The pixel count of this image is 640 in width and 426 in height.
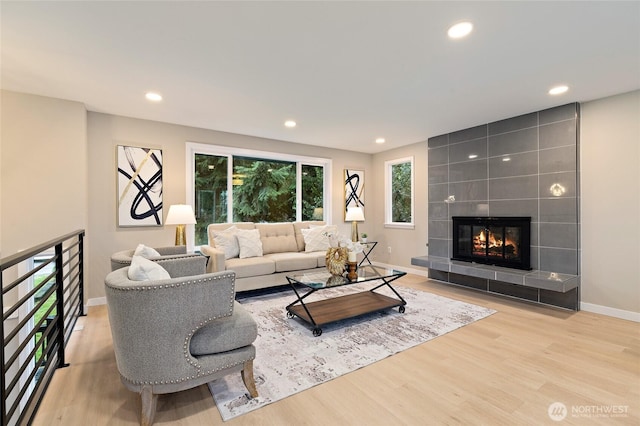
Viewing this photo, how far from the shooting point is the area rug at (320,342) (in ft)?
6.59

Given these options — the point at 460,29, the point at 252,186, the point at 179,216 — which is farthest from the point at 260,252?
the point at 460,29

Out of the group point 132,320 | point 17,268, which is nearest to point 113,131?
point 17,268

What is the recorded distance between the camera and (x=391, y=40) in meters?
2.20

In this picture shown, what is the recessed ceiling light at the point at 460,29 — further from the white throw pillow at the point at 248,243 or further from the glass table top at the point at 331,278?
the white throw pillow at the point at 248,243

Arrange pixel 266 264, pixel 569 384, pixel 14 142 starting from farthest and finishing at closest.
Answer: pixel 266 264, pixel 14 142, pixel 569 384

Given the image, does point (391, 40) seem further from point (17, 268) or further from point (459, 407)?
point (17, 268)

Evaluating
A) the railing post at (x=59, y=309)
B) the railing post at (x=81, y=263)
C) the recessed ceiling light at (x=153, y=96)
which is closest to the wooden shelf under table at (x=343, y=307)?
the railing post at (x=59, y=309)

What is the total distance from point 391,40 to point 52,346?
3389 mm

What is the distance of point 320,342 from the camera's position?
2701 millimetres

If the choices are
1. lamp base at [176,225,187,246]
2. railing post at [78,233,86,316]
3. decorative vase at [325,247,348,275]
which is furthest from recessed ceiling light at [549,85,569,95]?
railing post at [78,233,86,316]

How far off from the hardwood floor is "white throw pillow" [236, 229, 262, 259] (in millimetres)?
1813

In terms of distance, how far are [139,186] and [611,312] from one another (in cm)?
602

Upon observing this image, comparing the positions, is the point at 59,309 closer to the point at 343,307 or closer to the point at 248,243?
the point at 248,243

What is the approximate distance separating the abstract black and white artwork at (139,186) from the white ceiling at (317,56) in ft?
1.92
